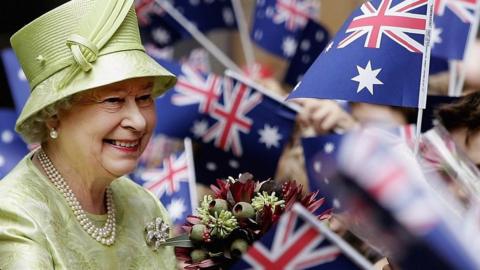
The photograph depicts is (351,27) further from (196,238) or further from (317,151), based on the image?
(196,238)

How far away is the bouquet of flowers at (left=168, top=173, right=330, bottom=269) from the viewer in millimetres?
2648

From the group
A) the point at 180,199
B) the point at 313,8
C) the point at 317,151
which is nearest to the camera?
the point at 317,151

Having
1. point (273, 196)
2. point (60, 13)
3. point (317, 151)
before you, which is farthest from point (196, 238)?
point (317, 151)

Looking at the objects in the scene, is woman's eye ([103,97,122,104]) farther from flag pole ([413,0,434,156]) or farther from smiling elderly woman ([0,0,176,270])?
flag pole ([413,0,434,156])

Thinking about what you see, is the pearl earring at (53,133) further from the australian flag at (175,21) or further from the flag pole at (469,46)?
the australian flag at (175,21)

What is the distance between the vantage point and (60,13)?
2.81 m

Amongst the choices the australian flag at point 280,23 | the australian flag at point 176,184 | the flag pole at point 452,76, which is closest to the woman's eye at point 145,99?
the australian flag at point 176,184

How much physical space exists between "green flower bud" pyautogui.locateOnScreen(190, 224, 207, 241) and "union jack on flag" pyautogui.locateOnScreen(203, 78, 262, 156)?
1.95 meters

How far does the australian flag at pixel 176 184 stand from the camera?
411 centimetres

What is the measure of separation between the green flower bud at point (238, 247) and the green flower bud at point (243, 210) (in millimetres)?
66

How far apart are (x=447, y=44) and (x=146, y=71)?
1.92 meters

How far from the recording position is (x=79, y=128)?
2.80m

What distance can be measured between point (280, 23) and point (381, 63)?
2615 mm

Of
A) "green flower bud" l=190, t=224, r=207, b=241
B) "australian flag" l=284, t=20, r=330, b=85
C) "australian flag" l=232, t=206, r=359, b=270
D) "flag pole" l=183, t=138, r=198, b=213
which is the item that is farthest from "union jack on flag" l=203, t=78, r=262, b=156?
"australian flag" l=232, t=206, r=359, b=270
